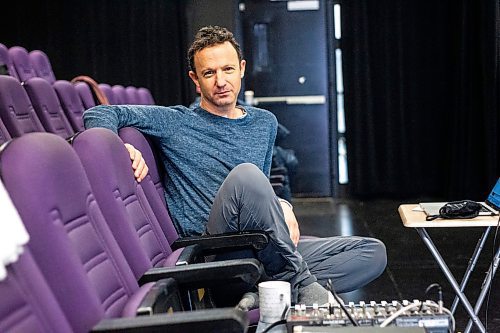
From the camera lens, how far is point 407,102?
7.48 metres

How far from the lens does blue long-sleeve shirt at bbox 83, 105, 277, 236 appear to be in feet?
8.62

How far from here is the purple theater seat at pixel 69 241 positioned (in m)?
1.42

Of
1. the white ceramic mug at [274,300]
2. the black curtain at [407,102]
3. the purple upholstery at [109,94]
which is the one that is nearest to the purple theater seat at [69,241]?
the white ceramic mug at [274,300]

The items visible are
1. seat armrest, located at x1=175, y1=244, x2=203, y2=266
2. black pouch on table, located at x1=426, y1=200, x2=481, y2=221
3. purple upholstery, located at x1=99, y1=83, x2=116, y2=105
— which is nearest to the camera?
seat armrest, located at x1=175, y1=244, x2=203, y2=266

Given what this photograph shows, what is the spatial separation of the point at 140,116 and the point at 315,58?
5324mm

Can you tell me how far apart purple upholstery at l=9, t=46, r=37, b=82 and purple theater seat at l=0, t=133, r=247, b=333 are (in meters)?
4.52

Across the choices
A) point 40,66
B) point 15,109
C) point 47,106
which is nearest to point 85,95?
point 40,66

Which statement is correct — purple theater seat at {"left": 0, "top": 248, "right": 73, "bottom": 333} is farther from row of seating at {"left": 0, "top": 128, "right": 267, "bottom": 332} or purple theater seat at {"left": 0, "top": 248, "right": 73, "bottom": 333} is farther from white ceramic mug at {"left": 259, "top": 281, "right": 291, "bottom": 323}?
white ceramic mug at {"left": 259, "top": 281, "right": 291, "bottom": 323}

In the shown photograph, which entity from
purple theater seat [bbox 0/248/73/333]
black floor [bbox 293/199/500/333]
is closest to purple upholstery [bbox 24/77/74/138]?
black floor [bbox 293/199/500/333]

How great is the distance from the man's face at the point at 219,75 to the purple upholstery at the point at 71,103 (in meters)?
2.57

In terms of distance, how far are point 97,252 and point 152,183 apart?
31.2 inches

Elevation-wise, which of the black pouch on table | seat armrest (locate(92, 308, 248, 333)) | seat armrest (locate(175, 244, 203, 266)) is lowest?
the black pouch on table

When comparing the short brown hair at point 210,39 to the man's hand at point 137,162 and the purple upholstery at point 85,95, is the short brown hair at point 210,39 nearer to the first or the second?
the man's hand at point 137,162

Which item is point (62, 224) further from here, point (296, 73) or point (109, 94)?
point (296, 73)
